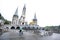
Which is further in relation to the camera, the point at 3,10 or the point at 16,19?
the point at 16,19

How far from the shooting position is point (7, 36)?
412 centimetres

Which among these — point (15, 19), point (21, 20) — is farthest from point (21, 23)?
point (15, 19)

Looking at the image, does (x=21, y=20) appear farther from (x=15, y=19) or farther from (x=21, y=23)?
(x=15, y=19)

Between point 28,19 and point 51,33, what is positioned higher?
point 28,19

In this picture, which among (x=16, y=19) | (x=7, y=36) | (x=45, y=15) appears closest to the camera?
(x=7, y=36)

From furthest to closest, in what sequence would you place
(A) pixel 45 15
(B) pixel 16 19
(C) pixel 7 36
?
(B) pixel 16 19 < (A) pixel 45 15 < (C) pixel 7 36

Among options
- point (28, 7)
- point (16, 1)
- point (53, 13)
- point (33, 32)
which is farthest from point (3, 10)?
point (53, 13)

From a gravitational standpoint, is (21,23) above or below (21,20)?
below

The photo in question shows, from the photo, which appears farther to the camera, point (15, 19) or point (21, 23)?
point (21, 23)

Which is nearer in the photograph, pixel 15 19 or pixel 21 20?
pixel 15 19

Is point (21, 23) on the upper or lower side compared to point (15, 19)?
lower

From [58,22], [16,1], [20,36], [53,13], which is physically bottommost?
[20,36]

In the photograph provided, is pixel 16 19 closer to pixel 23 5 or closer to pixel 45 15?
pixel 23 5

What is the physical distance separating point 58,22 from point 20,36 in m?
1.21
